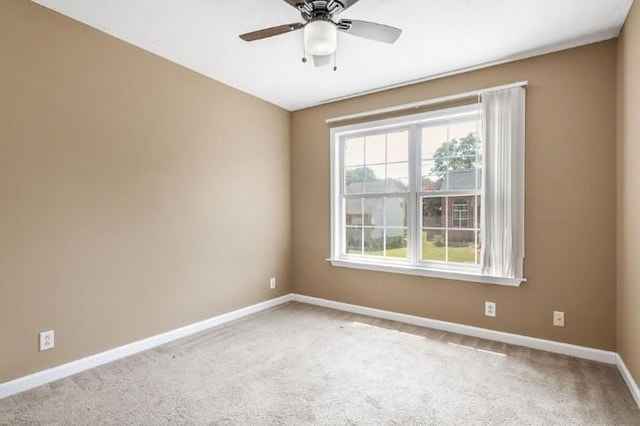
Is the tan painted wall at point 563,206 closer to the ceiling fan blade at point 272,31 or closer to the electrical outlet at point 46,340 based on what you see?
the ceiling fan blade at point 272,31

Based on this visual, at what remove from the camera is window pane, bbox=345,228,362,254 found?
165 inches

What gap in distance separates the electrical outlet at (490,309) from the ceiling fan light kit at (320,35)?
8.68 ft

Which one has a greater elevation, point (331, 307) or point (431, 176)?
point (431, 176)

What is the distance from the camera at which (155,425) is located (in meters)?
1.90

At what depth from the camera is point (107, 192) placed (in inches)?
106

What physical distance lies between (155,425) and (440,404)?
5.56 ft

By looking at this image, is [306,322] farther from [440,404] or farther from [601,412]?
[601,412]

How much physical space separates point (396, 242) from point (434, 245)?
44 cm

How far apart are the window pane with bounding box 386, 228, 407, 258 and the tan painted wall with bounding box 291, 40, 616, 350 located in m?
0.50

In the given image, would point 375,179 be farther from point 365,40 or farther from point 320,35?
point 320,35

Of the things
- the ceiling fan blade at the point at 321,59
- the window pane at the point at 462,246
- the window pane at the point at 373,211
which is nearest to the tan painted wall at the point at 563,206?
the window pane at the point at 462,246

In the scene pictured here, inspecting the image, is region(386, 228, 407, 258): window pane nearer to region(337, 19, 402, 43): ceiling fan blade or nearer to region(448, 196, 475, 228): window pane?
region(448, 196, 475, 228): window pane

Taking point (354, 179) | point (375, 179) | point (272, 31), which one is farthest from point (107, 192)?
point (375, 179)

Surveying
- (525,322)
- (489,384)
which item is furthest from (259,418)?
(525,322)
